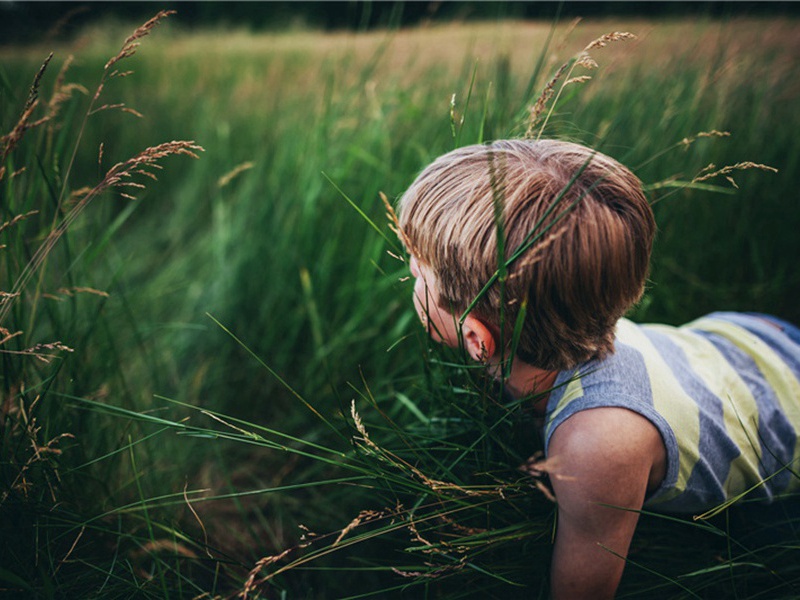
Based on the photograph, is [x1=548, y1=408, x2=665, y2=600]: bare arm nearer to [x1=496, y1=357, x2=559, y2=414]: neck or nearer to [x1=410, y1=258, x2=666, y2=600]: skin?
[x1=410, y1=258, x2=666, y2=600]: skin

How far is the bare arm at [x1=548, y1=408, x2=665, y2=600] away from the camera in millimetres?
909

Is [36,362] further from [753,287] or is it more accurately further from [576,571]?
[753,287]

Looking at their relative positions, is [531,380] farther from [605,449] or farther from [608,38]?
[608,38]

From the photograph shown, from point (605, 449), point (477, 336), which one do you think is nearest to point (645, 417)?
point (605, 449)

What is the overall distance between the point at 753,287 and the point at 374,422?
1.41 m

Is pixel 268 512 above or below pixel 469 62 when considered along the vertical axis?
below

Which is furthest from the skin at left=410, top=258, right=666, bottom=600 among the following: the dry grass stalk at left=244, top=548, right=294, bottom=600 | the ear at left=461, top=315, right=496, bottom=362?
the dry grass stalk at left=244, top=548, right=294, bottom=600

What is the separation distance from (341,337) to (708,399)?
3.40 feet

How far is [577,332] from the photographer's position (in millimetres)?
963

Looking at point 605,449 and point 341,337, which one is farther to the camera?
point 341,337

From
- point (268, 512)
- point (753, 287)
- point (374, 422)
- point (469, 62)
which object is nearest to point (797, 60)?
point (753, 287)

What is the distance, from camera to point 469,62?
214 centimetres

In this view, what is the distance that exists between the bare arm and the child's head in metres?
0.14

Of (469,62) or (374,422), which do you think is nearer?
(374,422)
